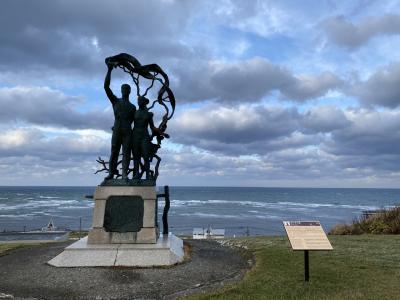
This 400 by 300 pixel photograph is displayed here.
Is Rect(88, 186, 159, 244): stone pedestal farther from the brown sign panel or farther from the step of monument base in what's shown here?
the brown sign panel

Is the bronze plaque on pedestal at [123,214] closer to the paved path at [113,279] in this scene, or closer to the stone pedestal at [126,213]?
the stone pedestal at [126,213]

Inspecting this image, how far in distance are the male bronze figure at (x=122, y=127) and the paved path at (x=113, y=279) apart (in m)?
2.97

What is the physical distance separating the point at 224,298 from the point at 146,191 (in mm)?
4843

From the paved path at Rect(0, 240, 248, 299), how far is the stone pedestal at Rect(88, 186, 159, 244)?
50.9 inches

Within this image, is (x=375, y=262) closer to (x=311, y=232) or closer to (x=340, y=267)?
(x=340, y=267)

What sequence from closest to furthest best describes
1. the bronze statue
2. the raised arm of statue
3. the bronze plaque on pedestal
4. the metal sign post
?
the metal sign post < the bronze plaque on pedestal < the raised arm of statue < the bronze statue

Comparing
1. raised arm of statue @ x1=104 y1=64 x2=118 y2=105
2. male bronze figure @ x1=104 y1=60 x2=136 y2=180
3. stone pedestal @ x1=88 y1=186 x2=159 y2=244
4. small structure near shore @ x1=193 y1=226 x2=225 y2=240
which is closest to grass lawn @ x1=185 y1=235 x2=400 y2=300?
stone pedestal @ x1=88 y1=186 x2=159 y2=244

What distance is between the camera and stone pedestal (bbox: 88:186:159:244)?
1095cm

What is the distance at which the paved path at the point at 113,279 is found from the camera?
7.66 meters

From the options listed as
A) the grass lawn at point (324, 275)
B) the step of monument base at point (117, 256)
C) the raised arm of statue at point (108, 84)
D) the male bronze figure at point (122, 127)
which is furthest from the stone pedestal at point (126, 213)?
the grass lawn at point (324, 275)

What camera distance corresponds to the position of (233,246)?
13.5 meters

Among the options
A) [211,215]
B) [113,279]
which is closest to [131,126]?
[113,279]

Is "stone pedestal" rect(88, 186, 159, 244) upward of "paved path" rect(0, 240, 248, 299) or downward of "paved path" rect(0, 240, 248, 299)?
upward

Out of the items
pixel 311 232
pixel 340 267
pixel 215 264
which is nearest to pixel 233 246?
pixel 215 264
